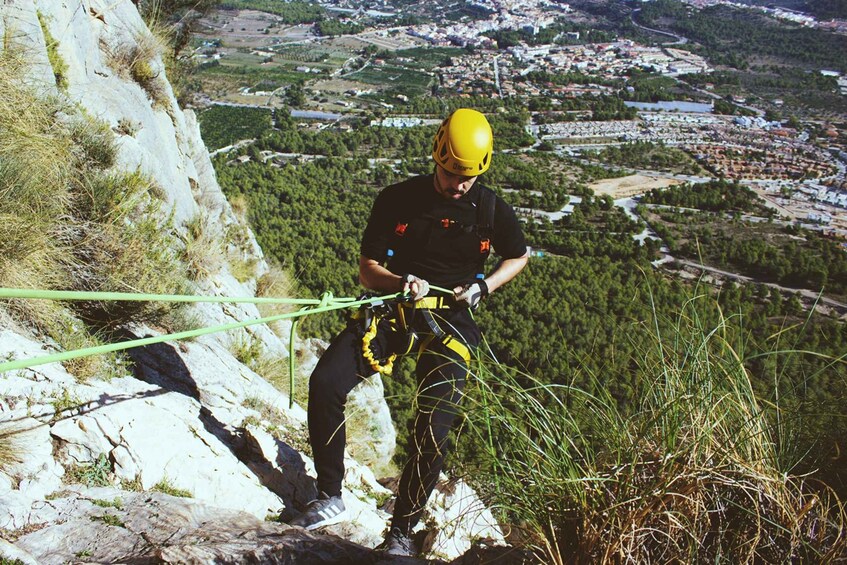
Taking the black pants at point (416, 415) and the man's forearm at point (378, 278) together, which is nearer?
the black pants at point (416, 415)

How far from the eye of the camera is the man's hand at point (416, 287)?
2.72 metres

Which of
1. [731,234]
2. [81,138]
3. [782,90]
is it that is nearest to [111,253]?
[81,138]

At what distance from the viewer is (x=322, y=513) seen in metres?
2.57

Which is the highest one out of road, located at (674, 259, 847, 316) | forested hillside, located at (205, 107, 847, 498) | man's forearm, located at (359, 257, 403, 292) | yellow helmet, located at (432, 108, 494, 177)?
yellow helmet, located at (432, 108, 494, 177)

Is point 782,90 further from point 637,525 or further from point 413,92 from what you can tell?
point 637,525

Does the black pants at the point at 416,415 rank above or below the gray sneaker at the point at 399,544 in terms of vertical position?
above

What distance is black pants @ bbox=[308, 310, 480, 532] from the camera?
2502 mm

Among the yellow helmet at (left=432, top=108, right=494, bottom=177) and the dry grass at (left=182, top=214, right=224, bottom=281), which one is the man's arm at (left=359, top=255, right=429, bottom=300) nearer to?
the yellow helmet at (left=432, top=108, right=494, bottom=177)

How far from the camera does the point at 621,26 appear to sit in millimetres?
118312

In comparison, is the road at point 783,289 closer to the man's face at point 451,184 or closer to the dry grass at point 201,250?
the dry grass at point 201,250

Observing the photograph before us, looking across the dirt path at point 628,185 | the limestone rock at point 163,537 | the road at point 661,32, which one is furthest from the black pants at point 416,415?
the road at point 661,32

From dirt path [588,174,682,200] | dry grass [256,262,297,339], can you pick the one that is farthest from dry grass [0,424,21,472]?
dirt path [588,174,682,200]

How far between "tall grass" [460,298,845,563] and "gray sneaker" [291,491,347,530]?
1116 millimetres

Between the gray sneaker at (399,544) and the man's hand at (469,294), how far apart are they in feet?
3.65
